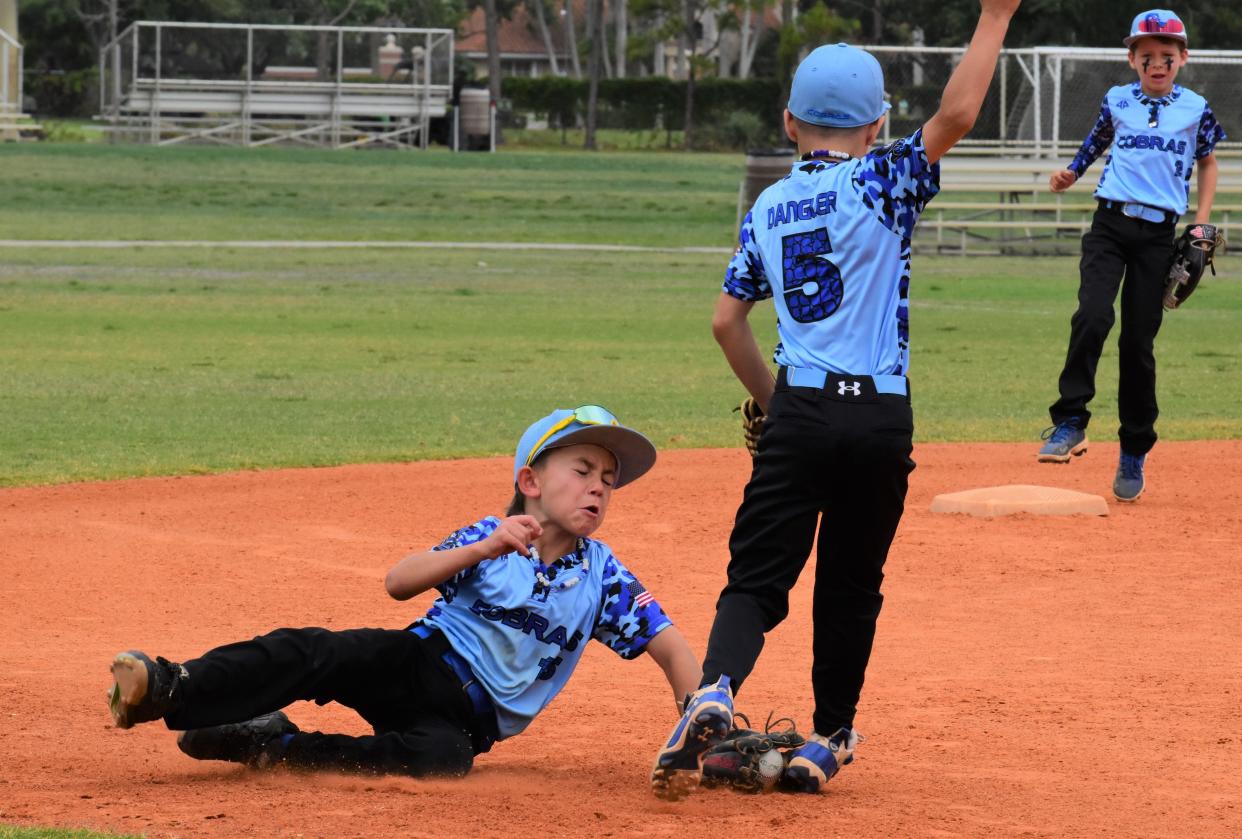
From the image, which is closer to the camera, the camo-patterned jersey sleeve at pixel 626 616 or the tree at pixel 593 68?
the camo-patterned jersey sleeve at pixel 626 616

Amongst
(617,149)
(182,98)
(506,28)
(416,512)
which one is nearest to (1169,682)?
(416,512)

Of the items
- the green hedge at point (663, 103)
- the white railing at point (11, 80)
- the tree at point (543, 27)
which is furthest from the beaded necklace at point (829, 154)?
the tree at point (543, 27)

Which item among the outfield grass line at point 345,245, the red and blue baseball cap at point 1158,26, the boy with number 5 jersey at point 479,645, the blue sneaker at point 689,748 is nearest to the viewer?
the blue sneaker at point 689,748

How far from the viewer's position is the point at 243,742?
4594 mm

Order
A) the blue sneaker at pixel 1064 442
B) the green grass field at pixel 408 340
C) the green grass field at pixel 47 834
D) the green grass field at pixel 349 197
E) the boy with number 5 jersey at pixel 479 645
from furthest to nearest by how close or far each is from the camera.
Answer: the green grass field at pixel 349 197
the green grass field at pixel 408 340
the blue sneaker at pixel 1064 442
the boy with number 5 jersey at pixel 479 645
the green grass field at pixel 47 834

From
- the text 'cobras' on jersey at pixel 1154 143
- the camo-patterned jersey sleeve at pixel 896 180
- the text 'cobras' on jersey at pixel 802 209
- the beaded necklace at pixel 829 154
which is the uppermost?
the text 'cobras' on jersey at pixel 1154 143

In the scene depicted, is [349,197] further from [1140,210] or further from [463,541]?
[463,541]

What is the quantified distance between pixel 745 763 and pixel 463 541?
2.82ft

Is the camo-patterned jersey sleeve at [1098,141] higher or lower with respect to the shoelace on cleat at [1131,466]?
higher

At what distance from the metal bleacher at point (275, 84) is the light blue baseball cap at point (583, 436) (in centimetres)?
4051

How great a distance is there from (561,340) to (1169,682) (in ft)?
38.9

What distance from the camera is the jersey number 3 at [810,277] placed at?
4.31 m

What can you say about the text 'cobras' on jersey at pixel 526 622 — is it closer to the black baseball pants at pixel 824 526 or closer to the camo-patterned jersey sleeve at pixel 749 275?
the black baseball pants at pixel 824 526

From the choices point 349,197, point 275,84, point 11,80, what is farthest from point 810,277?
point 11,80
